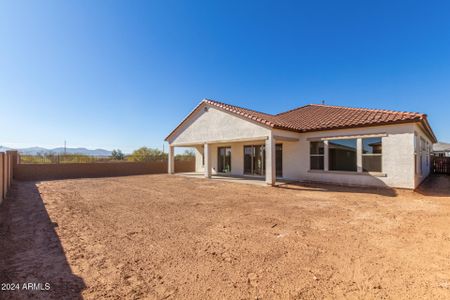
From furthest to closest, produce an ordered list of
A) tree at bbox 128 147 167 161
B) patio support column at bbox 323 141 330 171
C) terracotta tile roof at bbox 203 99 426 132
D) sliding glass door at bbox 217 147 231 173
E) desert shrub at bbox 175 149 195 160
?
tree at bbox 128 147 167 161 → desert shrub at bbox 175 149 195 160 → sliding glass door at bbox 217 147 231 173 → patio support column at bbox 323 141 330 171 → terracotta tile roof at bbox 203 99 426 132

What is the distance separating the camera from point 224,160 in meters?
19.3

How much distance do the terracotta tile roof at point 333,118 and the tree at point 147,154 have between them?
12525 millimetres

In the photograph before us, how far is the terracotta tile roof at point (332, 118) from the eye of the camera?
1071cm

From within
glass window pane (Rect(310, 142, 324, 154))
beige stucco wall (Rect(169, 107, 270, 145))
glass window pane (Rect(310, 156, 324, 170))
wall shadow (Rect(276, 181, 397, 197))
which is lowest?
wall shadow (Rect(276, 181, 397, 197))

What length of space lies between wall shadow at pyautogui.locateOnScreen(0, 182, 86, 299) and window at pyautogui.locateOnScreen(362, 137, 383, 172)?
12703 millimetres

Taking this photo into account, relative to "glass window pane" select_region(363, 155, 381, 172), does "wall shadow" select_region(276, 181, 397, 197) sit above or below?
below

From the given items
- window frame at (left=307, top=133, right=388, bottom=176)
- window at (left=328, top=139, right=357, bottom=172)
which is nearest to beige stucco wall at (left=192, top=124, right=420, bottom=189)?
window frame at (left=307, top=133, right=388, bottom=176)

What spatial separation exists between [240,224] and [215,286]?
107 inches

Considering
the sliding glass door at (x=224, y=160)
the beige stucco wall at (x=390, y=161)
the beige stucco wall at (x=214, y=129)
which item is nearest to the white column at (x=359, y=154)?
the beige stucco wall at (x=390, y=161)

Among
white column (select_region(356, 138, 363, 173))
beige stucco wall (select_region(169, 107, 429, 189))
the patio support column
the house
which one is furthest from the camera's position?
the patio support column

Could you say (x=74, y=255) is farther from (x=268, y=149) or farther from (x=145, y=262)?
(x=268, y=149)

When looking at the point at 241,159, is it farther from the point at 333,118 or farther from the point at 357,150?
the point at 357,150

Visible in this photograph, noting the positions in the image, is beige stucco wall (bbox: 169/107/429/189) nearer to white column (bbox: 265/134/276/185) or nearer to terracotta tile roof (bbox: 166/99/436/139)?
terracotta tile roof (bbox: 166/99/436/139)

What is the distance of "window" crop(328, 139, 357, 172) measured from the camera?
11906 millimetres
